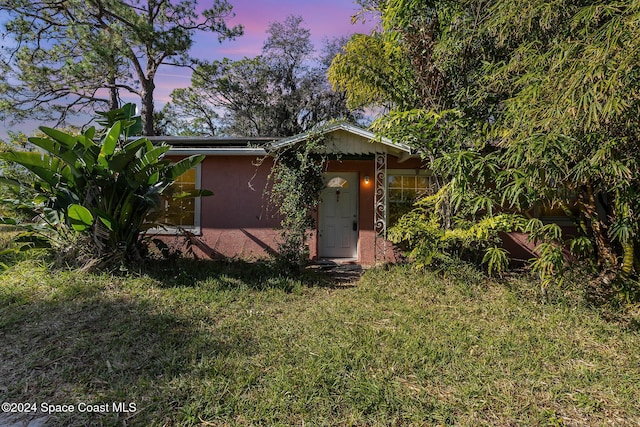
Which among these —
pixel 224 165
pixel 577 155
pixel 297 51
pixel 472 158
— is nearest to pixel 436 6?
pixel 472 158

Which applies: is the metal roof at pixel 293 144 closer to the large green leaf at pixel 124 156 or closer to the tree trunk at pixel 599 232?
the large green leaf at pixel 124 156

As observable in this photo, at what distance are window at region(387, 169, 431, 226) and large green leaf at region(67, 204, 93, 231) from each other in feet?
20.5

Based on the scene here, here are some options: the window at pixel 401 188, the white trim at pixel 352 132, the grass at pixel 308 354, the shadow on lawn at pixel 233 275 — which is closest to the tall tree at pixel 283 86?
the window at pixel 401 188

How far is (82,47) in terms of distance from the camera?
13.7m

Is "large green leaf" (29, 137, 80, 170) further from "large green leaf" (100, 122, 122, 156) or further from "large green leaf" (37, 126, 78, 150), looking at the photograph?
"large green leaf" (100, 122, 122, 156)

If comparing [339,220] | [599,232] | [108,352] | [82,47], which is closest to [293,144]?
[339,220]

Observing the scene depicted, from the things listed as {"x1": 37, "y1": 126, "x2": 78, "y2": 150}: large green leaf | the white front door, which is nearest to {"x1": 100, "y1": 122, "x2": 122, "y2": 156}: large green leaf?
{"x1": 37, "y1": 126, "x2": 78, "y2": 150}: large green leaf

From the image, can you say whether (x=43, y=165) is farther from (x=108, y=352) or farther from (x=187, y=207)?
(x=108, y=352)

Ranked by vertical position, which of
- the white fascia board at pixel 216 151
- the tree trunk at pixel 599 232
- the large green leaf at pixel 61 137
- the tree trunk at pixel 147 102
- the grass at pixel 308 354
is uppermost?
the tree trunk at pixel 147 102

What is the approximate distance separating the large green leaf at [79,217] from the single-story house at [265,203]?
83.1 inches

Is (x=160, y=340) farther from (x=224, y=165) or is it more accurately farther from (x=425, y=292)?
(x=224, y=165)

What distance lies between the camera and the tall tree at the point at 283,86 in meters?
19.6

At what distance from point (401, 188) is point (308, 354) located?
5717 millimetres

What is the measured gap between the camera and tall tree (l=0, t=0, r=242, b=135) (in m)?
13.0
